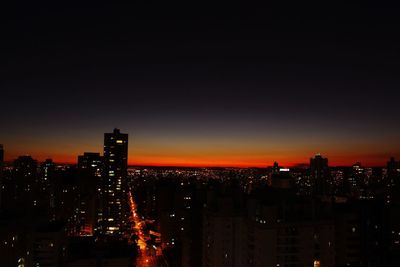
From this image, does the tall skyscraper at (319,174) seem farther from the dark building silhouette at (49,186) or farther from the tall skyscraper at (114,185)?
the dark building silhouette at (49,186)

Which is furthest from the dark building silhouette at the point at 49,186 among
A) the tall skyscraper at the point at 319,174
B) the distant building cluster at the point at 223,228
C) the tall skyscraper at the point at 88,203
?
the tall skyscraper at the point at 319,174

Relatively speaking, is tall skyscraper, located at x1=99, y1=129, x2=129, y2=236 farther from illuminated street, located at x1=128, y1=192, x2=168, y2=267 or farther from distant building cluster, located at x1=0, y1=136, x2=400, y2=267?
illuminated street, located at x1=128, y1=192, x2=168, y2=267

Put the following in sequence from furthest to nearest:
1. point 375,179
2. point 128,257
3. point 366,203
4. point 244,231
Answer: point 375,179
point 128,257
point 366,203
point 244,231

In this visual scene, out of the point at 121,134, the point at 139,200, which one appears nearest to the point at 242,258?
the point at 121,134

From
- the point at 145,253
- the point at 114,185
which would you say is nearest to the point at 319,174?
the point at 145,253

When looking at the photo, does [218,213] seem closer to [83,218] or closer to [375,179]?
[83,218]

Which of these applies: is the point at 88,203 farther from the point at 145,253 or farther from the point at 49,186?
the point at 145,253
